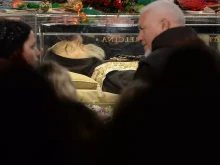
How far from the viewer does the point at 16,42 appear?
297 centimetres

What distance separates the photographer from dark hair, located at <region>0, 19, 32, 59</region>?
2863 millimetres

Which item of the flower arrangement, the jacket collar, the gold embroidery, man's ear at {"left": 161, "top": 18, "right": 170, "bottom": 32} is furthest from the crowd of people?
the flower arrangement

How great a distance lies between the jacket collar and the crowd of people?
1404mm

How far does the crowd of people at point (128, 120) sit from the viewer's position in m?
1.62

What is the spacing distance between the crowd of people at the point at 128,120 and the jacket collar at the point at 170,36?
140 centimetres

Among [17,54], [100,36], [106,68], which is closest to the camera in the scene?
[17,54]

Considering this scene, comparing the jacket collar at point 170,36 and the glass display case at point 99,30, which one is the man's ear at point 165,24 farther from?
the glass display case at point 99,30

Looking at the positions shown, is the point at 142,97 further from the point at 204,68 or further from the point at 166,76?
the point at 204,68

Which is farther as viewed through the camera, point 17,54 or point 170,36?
point 170,36

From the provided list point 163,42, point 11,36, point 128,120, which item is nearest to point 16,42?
point 11,36

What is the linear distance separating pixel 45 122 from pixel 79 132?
0.38ft

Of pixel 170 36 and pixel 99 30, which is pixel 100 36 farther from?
pixel 170 36

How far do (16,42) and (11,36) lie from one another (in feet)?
0.13

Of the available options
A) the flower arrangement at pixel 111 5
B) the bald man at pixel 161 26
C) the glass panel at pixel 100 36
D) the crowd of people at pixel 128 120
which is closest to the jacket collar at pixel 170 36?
the bald man at pixel 161 26
